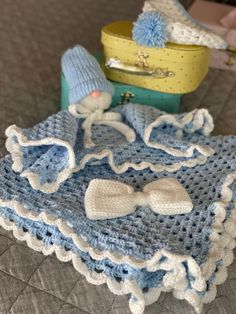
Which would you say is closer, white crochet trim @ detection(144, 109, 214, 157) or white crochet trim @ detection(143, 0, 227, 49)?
white crochet trim @ detection(144, 109, 214, 157)

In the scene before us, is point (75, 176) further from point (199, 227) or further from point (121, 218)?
point (199, 227)

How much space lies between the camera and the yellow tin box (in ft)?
3.74

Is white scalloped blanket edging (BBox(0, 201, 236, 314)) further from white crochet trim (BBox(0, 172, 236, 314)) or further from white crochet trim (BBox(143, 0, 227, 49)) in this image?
white crochet trim (BBox(143, 0, 227, 49))

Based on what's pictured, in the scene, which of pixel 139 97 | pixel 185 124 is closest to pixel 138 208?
pixel 185 124

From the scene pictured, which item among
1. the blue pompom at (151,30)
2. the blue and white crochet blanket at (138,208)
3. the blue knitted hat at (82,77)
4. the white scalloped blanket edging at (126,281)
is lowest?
the white scalloped blanket edging at (126,281)

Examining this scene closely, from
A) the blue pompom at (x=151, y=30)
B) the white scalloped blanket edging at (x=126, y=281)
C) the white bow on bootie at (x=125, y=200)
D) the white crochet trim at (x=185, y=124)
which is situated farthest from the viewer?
the blue pompom at (x=151, y=30)

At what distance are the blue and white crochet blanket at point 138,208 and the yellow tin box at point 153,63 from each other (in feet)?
0.41

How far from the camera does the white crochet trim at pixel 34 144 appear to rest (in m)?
0.85

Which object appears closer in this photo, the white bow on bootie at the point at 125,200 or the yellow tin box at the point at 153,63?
the white bow on bootie at the point at 125,200

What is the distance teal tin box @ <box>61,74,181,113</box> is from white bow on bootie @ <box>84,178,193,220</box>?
0.36 m

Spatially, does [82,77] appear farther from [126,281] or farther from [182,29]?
[126,281]

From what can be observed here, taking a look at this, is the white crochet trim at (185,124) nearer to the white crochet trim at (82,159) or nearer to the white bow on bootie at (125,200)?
the white crochet trim at (82,159)

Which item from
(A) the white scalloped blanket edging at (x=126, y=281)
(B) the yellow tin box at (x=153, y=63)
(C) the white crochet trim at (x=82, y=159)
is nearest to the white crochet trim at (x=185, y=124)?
(C) the white crochet trim at (x=82, y=159)

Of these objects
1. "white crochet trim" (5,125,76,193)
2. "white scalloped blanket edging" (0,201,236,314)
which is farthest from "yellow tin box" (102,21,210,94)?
"white scalloped blanket edging" (0,201,236,314)
